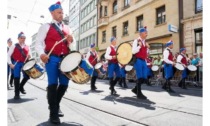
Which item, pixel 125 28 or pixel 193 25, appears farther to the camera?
pixel 125 28

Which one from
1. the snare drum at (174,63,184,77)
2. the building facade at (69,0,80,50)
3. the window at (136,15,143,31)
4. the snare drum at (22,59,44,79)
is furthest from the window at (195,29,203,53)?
the building facade at (69,0,80,50)

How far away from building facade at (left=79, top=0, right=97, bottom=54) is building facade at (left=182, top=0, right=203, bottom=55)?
2206 cm

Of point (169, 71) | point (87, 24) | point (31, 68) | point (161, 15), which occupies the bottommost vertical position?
point (169, 71)

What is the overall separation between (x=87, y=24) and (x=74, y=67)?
137 ft

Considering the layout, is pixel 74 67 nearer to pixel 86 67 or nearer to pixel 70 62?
pixel 70 62

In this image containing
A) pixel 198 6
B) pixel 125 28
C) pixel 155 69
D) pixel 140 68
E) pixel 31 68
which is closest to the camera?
Result: pixel 140 68

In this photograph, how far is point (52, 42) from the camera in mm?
4238

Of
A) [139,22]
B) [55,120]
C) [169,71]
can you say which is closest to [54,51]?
[55,120]

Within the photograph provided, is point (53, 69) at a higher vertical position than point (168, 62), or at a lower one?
lower

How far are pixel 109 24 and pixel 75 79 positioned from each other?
28005 millimetres

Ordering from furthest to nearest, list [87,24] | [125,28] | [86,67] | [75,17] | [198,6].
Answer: [75,17] → [87,24] → [125,28] → [198,6] → [86,67]

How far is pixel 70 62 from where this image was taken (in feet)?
13.2
